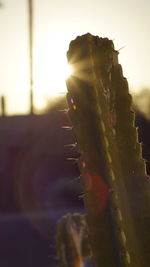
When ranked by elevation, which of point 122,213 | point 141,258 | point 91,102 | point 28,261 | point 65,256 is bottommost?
point 28,261

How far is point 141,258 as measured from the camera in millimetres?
2834

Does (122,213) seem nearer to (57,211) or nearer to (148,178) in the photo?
(148,178)

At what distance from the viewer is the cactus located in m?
2.58

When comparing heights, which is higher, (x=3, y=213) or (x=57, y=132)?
(x=57, y=132)

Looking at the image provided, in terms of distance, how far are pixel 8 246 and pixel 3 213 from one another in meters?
6.94

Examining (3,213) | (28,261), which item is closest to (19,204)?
(3,213)

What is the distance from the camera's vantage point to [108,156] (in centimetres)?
259

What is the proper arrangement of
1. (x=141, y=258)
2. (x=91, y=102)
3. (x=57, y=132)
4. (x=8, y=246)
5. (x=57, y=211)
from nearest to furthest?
1. (x=91, y=102)
2. (x=141, y=258)
3. (x=8, y=246)
4. (x=57, y=211)
5. (x=57, y=132)

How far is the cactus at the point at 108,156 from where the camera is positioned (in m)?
2.58

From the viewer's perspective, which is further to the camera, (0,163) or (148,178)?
(0,163)

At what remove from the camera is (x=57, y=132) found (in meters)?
26.6

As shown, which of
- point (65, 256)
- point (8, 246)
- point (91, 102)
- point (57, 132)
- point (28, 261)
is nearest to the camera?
point (91, 102)

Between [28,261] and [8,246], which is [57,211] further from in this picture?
[28,261]

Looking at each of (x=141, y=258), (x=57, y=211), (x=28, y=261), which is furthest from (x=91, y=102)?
(x=57, y=211)
